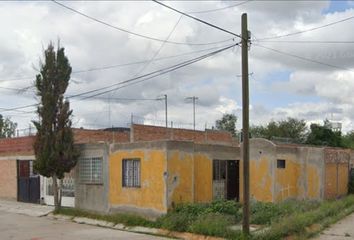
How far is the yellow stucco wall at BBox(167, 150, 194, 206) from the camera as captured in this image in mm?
19172

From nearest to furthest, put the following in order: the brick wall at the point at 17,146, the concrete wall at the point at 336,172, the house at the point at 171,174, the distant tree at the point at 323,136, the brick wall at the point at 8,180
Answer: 1. the house at the point at 171,174
2. the concrete wall at the point at 336,172
3. the brick wall at the point at 17,146
4. the brick wall at the point at 8,180
5. the distant tree at the point at 323,136

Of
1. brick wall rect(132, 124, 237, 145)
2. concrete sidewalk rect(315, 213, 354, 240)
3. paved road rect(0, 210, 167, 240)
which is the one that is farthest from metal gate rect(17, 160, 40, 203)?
concrete sidewalk rect(315, 213, 354, 240)

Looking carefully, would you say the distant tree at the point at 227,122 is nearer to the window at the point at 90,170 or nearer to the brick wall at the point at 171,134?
the brick wall at the point at 171,134

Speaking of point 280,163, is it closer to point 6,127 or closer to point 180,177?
point 180,177

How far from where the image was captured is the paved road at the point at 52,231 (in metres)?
17.2

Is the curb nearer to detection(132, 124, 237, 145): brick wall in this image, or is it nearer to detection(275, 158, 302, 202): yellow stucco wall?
detection(275, 158, 302, 202): yellow stucco wall

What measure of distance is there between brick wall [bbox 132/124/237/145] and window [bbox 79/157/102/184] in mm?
5978

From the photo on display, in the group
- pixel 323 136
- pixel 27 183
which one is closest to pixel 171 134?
pixel 27 183

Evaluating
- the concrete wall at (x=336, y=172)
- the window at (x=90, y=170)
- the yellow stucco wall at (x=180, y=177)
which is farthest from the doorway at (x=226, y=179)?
the window at (x=90, y=170)

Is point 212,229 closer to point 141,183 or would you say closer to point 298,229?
point 298,229

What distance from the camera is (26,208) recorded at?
84.9 feet

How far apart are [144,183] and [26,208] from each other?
8.81 m

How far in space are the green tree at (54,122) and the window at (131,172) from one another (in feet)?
11.3


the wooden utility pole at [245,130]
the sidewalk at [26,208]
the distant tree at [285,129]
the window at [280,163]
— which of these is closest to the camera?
the wooden utility pole at [245,130]
